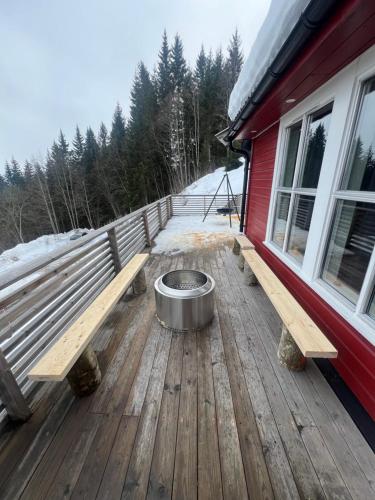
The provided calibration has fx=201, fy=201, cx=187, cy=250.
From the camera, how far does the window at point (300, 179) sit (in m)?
1.83

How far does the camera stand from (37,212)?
58.6 ft

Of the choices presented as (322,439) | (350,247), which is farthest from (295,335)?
(350,247)

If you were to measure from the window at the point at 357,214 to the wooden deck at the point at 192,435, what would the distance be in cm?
75

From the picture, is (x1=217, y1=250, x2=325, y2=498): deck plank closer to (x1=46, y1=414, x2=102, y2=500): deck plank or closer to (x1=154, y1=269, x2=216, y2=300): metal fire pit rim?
(x1=154, y1=269, x2=216, y2=300): metal fire pit rim

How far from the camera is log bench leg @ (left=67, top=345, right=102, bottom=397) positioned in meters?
1.39

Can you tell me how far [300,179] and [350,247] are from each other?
3.26 feet

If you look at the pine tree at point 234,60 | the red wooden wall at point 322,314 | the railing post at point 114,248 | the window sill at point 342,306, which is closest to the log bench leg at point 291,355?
the red wooden wall at point 322,314

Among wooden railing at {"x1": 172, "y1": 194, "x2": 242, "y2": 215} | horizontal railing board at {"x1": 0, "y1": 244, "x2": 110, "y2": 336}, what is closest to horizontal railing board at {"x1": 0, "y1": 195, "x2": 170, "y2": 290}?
horizontal railing board at {"x1": 0, "y1": 244, "x2": 110, "y2": 336}

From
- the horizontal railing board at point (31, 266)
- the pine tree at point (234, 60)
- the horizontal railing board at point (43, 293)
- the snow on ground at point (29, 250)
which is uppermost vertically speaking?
the pine tree at point (234, 60)

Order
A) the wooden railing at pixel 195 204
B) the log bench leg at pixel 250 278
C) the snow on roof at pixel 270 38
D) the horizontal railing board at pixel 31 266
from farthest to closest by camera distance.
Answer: the wooden railing at pixel 195 204
the log bench leg at pixel 250 278
the horizontal railing board at pixel 31 266
the snow on roof at pixel 270 38

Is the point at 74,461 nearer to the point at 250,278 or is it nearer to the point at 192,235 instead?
the point at 250,278

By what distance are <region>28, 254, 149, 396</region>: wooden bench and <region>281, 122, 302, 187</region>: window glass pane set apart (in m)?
2.34

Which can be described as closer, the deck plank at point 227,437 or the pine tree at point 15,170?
the deck plank at point 227,437

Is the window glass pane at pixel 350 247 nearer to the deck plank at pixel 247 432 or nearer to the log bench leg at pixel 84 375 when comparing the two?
the deck plank at pixel 247 432
